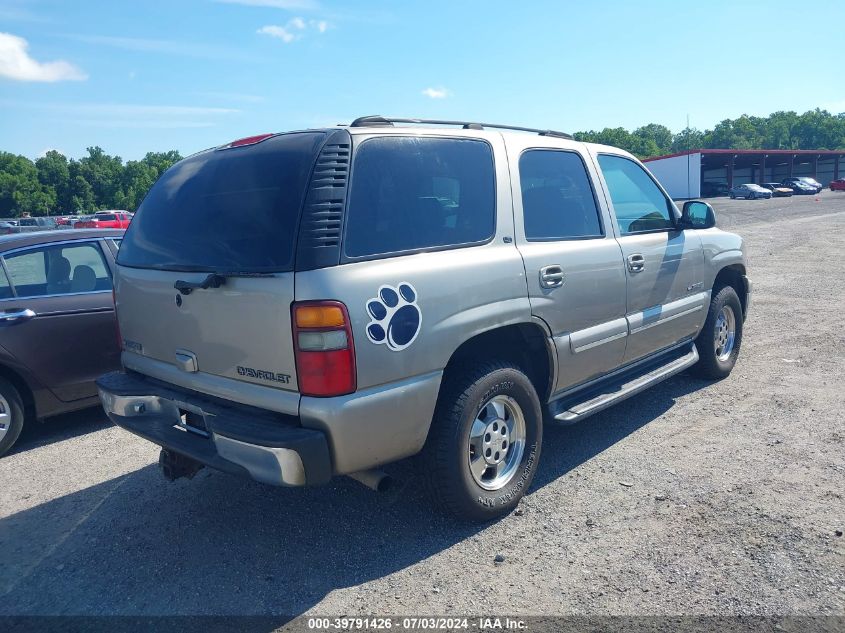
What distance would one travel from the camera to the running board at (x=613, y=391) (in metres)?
4.03

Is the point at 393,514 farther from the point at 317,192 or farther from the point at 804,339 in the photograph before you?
the point at 804,339

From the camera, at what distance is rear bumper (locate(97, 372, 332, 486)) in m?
2.76

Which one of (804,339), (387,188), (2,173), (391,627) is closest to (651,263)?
(387,188)

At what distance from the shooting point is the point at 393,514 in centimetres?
376

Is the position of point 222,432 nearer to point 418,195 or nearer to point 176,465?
point 176,465

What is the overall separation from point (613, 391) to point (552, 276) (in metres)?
1.12

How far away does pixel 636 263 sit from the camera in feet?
14.9

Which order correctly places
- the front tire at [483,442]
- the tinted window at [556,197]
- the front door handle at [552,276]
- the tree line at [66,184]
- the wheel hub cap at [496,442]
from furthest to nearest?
the tree line at [66,184] → the tinted window at [556,197] → the front door handle at [552,276] → the wheel hub cap at [496,442] → the front tire at [483,442]

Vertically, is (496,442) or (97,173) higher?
(97,173)

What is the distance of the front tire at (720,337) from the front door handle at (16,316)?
547 centimetres

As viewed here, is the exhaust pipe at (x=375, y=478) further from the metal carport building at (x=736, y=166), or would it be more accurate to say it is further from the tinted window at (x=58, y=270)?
the metal carport building at (x=736, y=166)

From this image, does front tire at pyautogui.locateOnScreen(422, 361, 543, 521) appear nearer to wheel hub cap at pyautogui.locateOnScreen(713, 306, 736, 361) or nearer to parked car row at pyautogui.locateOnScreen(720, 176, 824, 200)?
wheel hub cap at pyautogui.locateOnScreen(713, 306, 736, 361)

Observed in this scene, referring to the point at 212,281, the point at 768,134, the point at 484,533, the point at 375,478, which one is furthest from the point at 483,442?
the point at 768,134

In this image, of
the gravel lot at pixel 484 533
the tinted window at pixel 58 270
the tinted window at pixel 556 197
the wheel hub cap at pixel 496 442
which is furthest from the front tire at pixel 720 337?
the tinted window at pixel 58 270
